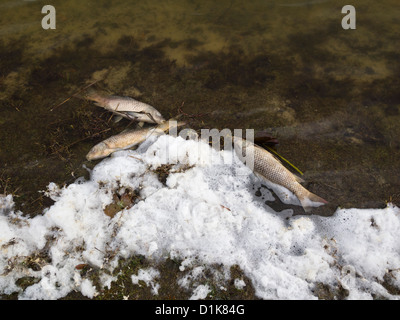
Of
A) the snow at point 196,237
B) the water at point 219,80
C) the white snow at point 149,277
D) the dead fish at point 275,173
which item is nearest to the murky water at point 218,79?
the water at point 219,80

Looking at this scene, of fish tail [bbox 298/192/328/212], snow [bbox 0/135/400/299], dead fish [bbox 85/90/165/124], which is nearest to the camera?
snow [bbox 0/135/400/299]

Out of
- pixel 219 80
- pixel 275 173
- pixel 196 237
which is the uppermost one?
pixel 219 80

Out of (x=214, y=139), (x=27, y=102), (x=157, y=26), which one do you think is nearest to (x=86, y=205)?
(x=214, y=139)

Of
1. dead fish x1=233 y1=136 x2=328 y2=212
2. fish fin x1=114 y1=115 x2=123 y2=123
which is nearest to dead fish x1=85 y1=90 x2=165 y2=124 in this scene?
fish fin x1=114 y1=115 x2=123 y2=123

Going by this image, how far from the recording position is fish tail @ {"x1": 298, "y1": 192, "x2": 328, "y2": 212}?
140 inches

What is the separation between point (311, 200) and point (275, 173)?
0.53 metres

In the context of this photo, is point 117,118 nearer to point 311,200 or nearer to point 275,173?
point 275,173

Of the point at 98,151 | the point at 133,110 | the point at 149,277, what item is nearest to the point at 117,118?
the point at 133,110

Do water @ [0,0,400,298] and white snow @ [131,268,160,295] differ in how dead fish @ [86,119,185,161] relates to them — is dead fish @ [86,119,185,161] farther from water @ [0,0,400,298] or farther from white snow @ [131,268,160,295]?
white snow @ [131,268,160,295]

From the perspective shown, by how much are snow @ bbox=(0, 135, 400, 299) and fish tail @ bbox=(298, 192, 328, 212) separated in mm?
157

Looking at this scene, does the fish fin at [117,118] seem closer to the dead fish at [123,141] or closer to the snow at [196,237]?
the dead fish at [123,141]

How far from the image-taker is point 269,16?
6.09 meters

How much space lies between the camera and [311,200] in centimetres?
355

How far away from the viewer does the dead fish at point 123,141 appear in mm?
4023
